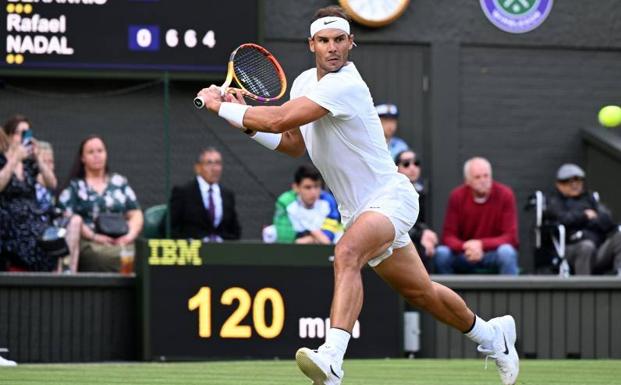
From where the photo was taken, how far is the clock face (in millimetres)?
15523

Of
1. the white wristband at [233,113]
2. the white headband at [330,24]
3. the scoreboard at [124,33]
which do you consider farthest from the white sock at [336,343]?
the scoreboard at [124,33]

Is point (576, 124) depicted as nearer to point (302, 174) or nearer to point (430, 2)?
point (430, 2)

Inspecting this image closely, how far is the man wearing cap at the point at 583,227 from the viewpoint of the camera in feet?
46.3

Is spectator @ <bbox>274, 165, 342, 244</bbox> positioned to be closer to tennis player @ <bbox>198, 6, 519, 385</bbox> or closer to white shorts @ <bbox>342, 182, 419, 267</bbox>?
tennis player @ <bbox>198, 6, 519, 385</bbox>

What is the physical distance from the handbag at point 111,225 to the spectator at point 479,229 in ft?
9.89

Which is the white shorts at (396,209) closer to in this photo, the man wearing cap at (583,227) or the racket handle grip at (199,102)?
the racket handle grip at (199,102)

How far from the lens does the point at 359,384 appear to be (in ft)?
30.2

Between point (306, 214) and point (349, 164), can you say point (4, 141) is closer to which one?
point (306, 214)

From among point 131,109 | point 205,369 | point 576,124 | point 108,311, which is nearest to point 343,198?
point 205,369

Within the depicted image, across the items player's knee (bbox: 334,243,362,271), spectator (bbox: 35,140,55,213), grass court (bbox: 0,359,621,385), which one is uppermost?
spectator (bbox: 35,140,55,213)

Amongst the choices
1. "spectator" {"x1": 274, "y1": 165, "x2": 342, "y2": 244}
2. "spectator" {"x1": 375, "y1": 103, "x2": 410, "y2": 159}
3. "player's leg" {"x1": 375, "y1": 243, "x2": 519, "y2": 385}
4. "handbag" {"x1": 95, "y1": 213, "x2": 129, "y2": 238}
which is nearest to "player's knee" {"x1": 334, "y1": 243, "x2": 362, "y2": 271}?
"player's leg" {"x1": 375, "y1": 243, "x2": 519, "y2": 385}

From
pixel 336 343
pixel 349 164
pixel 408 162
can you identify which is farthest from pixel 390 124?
pixel 336 343

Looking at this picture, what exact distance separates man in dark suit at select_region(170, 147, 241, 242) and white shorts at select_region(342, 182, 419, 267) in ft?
15.9

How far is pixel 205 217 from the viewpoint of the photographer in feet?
43.0
